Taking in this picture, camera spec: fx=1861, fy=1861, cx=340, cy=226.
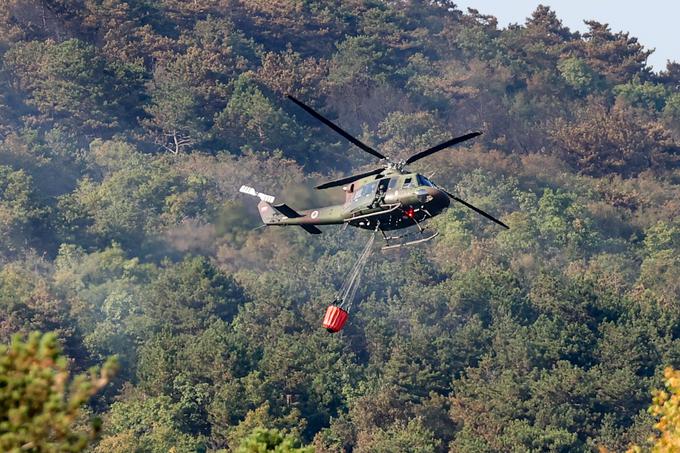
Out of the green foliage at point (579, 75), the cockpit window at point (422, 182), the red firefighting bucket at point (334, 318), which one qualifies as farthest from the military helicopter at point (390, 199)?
the green foliage at point (579, 75)

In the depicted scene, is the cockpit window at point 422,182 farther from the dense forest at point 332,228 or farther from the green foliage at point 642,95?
the green foliage at point 642,95

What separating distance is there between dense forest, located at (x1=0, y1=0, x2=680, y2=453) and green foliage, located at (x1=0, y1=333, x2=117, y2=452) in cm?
4295

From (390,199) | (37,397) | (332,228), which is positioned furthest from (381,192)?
(332,228)

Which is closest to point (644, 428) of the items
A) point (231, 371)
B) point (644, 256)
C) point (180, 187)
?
point (231, 371)

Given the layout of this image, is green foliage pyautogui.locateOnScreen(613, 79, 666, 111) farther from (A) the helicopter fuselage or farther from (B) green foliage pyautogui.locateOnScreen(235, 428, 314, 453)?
(B) green foliage pyautogui.locateOnScreen(235, 428, 314, 453)

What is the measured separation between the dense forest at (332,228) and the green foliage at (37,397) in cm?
4295

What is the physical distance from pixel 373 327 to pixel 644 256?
31291mm

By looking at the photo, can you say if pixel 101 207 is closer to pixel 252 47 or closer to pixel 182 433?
pixel 252 47

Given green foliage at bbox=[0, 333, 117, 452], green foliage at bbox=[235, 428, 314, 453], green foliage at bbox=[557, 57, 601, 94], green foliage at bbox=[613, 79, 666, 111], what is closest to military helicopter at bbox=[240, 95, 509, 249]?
green foliage at bbox=[235, 428, 314, 453]

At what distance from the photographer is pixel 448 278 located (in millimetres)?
106375

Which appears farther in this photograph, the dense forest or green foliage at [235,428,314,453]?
the dense forest

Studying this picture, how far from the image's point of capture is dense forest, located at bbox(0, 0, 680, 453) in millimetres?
81438

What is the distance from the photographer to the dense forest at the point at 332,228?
8144 centimetres

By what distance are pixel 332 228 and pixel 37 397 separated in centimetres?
9545
